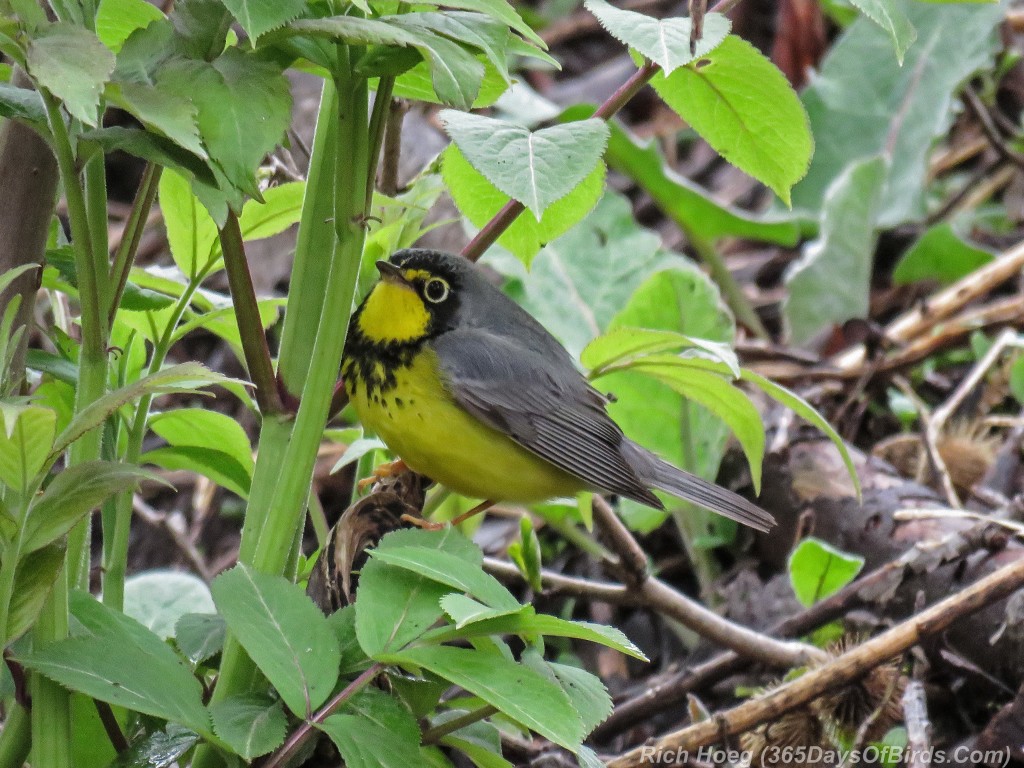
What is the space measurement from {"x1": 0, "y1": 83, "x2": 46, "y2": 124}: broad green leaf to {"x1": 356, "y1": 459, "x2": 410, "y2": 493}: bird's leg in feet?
3.26

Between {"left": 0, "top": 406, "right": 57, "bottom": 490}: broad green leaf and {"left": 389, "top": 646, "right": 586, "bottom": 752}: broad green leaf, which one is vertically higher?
{"left": 0, "top": 406, "right": 57, "bottom": 490}: broad green leaf

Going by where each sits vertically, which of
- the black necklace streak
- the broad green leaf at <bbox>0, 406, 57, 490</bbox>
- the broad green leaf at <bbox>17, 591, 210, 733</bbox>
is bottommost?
the black necklace streak

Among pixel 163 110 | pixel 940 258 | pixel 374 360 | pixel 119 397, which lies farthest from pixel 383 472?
pixel 940 258

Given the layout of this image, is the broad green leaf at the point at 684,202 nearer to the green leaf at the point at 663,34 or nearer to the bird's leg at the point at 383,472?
the bird's leg at the point at 383,472

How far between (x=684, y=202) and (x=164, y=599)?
2.99 metres

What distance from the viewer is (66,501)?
141cm

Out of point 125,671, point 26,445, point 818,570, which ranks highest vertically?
point 26,445

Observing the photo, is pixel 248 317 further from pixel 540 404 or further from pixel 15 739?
pixel 540 404

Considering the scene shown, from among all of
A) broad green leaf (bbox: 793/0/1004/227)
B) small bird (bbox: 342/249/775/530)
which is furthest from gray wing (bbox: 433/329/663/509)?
broad green leaf (bbox: 793/0/1004/227)

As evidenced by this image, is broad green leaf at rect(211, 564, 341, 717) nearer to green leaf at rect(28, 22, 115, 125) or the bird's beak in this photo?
green leaf at rect(28, 22, 115, 125)

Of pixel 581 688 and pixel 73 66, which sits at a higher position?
pixel 73 66

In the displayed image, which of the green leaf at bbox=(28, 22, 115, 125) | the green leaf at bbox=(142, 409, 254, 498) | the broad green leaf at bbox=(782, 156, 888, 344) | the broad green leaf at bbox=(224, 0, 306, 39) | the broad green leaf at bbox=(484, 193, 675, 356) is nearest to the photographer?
the green leaf at bbox=(28, 22, 115, 125)

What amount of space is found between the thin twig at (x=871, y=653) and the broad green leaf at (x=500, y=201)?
3.41 ft

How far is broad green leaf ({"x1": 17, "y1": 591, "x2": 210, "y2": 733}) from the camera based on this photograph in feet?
4.57
